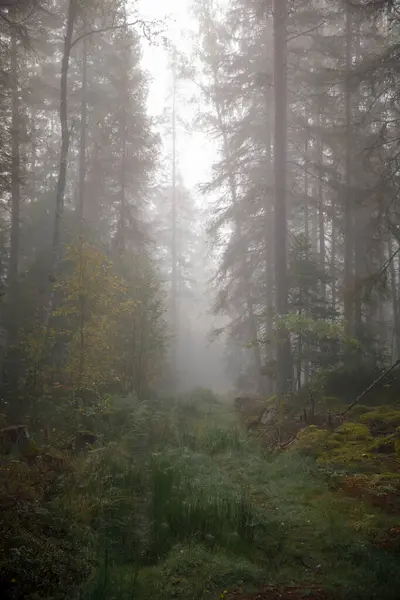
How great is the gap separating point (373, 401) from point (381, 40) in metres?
12.5

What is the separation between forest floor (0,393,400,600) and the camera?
4109mm

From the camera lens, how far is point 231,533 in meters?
5.02

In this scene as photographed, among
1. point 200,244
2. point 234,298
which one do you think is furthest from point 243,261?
point 200,244

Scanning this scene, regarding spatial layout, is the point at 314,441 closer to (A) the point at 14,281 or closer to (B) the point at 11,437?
(B) the point at 11,437

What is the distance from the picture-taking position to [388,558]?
433 centimetres

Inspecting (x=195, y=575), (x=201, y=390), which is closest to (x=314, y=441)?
(x=195, y=575)

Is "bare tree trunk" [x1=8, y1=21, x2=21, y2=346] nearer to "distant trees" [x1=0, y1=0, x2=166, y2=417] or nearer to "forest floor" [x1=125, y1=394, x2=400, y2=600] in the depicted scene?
"distant trees" [x1=0, y1=0, x2=166, y2=417]

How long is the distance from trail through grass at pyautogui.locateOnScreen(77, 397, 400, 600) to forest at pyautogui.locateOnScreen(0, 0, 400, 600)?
29 mm

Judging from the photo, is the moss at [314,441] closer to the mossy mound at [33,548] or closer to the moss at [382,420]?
the moss at [382,420]

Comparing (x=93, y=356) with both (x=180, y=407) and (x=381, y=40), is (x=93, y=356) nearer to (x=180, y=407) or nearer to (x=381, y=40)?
(x=180, y=407)

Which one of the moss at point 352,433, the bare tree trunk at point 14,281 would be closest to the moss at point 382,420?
the moss at point 352,433

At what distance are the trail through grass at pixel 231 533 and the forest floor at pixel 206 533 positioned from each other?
1 cm

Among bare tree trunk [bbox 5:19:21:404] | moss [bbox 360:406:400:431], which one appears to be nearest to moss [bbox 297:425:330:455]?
moss [bbox 360:406:400:431]

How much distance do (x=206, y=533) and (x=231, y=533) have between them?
0.35 metres
